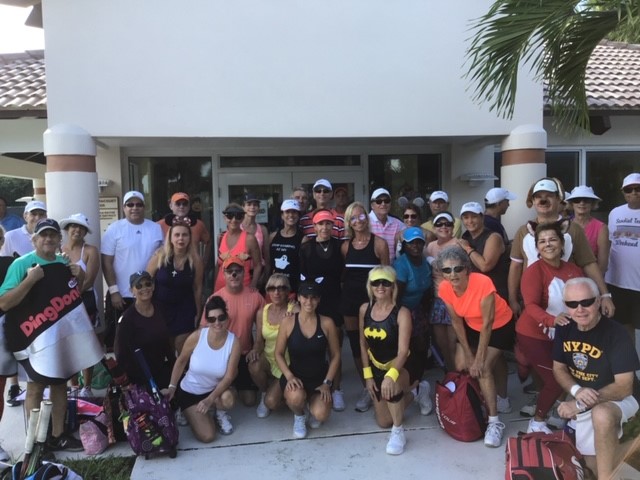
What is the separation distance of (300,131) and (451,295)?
2.58 meters

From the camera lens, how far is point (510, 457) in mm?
3135

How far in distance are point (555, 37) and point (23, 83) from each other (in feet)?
22.7

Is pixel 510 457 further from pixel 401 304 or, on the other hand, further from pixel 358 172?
pixel 358 172

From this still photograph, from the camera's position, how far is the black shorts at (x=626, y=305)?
4.76 meters

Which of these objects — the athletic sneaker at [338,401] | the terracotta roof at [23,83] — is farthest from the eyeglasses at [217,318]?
the terracotta roof at [23,83]

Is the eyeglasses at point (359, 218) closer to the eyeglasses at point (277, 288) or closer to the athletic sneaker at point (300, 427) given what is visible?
the eyeglasses at point (277, 288)

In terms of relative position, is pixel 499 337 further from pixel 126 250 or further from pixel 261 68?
pixel 261 68

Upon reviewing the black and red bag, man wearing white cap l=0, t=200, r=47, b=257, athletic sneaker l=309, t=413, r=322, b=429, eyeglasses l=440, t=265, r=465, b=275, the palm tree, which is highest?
the palm tree

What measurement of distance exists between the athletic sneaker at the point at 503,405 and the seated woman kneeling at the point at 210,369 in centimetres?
227

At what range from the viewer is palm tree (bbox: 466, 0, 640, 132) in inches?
158

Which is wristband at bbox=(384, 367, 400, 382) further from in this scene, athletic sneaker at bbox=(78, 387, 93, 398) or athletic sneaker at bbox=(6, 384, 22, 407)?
athletic sneaker at bbox=(6, 384, 22, 407)

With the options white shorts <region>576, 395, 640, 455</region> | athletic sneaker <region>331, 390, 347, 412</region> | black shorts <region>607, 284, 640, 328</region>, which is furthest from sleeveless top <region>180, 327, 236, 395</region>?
black shorts <region>607, 284, 640, 328</region>

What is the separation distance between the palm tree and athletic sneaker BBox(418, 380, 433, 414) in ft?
8.25

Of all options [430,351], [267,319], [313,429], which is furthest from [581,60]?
[313,429]
